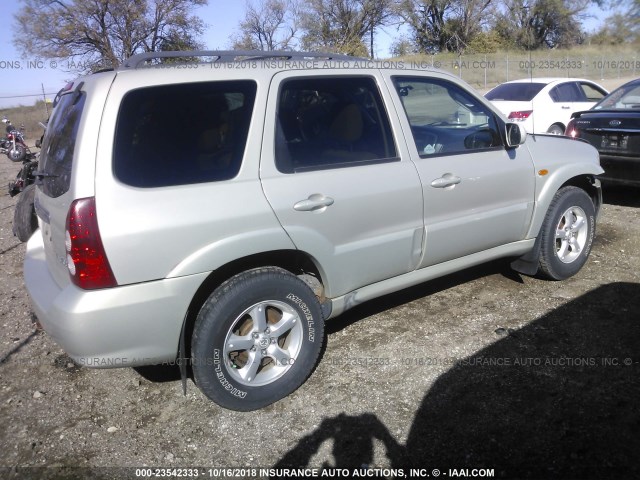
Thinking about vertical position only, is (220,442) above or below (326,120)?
below

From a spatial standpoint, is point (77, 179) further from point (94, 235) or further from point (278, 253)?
point (278, 253)

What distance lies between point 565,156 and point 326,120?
2.27 metres

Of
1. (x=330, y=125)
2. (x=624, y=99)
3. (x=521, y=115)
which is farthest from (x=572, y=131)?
(x=330, y=125)

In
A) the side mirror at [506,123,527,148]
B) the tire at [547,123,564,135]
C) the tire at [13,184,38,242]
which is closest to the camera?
the side mirror at [506,123,527,148]

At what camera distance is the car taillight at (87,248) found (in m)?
2.58

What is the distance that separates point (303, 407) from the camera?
3.21 m

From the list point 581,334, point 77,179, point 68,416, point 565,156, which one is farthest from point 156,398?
point 565,156

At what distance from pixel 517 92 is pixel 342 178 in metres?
9.14

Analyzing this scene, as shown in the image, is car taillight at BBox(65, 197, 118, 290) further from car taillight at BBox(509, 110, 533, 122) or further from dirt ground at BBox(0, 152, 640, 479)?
car taillight at BBox(509, 110, 533, 122)

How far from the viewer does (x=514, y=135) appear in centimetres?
404

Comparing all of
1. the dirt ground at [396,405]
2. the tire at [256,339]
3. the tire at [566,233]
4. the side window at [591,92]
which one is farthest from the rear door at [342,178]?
the side window at [591,92]

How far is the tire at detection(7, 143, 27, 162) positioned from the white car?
12326 mm

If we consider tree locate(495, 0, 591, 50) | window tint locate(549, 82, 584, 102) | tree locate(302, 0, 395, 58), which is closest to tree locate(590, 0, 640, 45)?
tree locate(495, 0, 591, 50)

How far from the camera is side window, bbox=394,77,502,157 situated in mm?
3781
